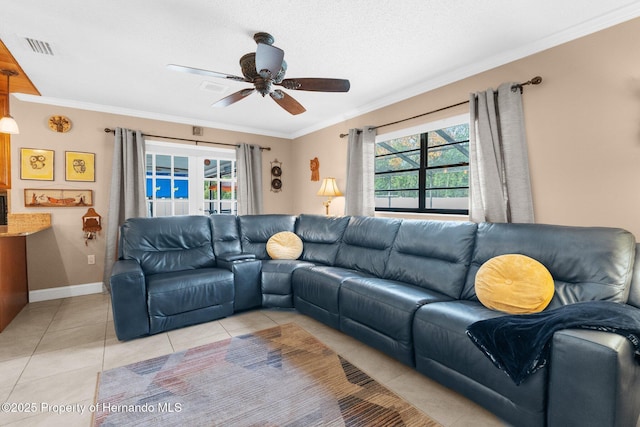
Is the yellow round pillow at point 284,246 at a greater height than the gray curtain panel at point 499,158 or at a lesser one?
lesser

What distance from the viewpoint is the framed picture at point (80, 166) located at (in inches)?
151

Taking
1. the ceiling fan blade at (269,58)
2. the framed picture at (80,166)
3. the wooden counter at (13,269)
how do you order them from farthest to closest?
the framed picture at (80,166), the wooden counter at (13,269), the ceiling fan blade at (269,58)

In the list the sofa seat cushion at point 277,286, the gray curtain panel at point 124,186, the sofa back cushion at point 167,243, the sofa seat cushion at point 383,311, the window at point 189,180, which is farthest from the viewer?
the window at point 189,180

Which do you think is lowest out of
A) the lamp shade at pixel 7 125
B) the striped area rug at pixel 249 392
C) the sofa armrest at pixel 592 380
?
the striped area rug at pixel 249 392

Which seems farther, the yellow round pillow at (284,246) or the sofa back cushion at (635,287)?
the yellow round pillow at (284,246)

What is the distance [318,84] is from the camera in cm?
237

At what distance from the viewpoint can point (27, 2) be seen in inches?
76.7

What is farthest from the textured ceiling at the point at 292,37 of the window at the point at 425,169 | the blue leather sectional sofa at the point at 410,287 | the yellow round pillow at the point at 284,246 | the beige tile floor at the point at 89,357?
the beige tile floor at the point at 89,357

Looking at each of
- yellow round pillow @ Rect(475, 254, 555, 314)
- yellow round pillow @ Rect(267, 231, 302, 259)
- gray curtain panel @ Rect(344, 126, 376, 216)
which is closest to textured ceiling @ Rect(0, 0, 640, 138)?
gray curtain panel @ Rect(344, 126, 376, 216)

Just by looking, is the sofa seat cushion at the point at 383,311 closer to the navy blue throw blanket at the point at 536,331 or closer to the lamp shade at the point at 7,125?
the navy blue throw blanket at the point at 536,331

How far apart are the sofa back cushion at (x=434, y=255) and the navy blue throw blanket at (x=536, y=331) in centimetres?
74

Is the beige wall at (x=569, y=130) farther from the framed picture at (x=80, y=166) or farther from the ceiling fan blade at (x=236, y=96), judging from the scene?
the ceiling fan blade at (x=236, y=96)

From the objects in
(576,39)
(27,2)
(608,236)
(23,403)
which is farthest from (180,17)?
(608,236)

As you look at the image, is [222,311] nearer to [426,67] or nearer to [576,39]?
[426,67]
